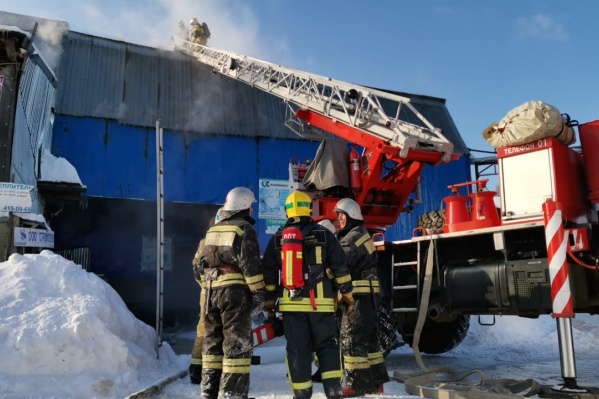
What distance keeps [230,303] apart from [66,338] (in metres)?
1.72

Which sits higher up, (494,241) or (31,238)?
(31,238)

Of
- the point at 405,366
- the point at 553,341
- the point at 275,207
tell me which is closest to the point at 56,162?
the point at 275,207

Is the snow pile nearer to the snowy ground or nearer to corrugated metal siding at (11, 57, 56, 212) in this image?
the snowy ground

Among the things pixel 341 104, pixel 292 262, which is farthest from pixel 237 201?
pixel 341 104

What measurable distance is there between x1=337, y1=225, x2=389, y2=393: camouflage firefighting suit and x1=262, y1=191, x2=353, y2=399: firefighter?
557 mm

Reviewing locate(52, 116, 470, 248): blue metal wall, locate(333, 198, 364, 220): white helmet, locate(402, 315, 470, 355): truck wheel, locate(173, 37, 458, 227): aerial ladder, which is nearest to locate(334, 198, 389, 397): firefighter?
locate(333, 198, 364, 220): white helmet

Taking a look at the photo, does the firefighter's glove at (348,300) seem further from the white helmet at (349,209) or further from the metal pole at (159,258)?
the metal pole at (159,258)

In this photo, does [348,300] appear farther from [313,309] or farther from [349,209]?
[349,209]

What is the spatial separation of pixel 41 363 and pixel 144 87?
1427cm

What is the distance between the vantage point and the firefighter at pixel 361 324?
4.59 metres

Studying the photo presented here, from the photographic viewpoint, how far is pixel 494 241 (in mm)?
5227

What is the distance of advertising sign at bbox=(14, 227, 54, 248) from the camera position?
7750 millimetres

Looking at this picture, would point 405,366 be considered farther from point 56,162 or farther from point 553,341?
point 56,162

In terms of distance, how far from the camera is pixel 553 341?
9000mm
